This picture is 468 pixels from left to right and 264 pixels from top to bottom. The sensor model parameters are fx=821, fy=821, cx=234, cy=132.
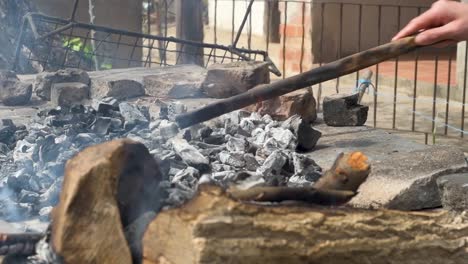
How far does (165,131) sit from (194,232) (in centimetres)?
176

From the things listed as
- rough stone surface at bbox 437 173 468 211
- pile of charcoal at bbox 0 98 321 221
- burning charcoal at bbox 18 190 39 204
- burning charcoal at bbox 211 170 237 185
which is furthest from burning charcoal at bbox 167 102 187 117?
rough stone surface at bbox 437 173 468 211

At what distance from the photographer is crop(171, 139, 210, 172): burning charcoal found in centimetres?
338

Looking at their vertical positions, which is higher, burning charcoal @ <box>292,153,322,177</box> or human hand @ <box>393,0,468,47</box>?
human hand @ <box>393,0,468,47</box>

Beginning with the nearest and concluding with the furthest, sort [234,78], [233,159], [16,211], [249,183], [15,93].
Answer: [249,183] < [16,211] < [233,159] < [234,78] < [15,93]

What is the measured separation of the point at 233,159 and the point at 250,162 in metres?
0.08

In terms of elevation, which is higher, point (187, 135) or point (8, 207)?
point (187, 135)

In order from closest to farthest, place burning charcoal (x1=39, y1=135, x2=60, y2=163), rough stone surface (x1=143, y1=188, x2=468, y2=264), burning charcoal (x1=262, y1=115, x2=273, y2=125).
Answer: rough stone surface (x1=143, y1=188, x2=468, y2=264) → burning charcoal (x1=39, y1=135, x2=60, y2=163) → burning charcoal (x1=262, y1=115, x2=273, y2=125)

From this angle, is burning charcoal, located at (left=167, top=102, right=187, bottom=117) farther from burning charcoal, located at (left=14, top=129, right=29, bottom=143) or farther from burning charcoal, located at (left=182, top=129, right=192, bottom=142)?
burning charcoal, located at (left=14, top=129, right=29, bottom=143)

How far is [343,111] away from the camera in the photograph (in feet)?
14.8

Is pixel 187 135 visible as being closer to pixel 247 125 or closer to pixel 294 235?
pixel 247 125

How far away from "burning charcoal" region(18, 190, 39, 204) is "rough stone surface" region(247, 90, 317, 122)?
1542mm

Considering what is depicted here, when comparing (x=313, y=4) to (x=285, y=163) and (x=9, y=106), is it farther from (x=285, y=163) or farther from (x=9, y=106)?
(x=285, y=163)

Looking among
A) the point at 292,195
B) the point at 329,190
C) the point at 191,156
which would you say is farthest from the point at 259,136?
the point at 292,195

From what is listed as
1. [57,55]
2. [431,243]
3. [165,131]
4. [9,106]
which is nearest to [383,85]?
[57,55]
